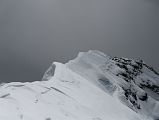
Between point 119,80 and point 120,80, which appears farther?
point 120,80

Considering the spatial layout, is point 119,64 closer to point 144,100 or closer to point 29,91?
point 144,100

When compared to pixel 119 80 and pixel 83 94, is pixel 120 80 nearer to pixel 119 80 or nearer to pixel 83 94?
pixel 119 80

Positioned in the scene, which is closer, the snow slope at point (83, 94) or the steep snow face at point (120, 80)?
the snow slope at point (83, 94)

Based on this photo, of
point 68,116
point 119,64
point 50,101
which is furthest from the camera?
point 119,64

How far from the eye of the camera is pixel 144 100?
63.0 metres

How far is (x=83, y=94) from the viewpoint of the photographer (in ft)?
158

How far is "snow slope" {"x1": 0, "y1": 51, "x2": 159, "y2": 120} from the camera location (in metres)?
36.8

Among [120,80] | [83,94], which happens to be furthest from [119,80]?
[83,94]

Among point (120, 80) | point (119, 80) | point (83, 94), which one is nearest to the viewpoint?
point (83, 94)

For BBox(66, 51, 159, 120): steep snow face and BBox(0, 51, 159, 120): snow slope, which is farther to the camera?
BBox(66, 51, 159, 120): steep snow face

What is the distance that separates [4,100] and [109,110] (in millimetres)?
13038

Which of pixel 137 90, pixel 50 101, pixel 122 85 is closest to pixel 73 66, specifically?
pixel 122 85

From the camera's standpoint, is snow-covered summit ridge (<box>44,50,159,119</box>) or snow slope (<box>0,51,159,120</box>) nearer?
snow slope (<box>0,51,159,120</box>)

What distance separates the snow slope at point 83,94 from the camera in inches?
1451
